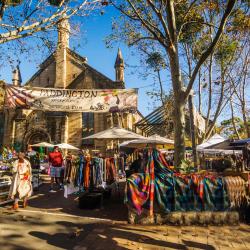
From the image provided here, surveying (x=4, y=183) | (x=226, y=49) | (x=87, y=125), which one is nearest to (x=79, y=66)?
(x=87, y=125)

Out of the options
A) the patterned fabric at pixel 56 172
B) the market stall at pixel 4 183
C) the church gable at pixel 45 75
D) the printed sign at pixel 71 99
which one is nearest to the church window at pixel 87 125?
the church gable at pixel 45 75

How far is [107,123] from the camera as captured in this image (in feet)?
87.9

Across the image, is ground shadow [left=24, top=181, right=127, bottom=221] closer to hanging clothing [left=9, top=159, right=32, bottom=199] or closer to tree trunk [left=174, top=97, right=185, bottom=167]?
hanging clothing [left=9, top=159, right=32, bottom=199]

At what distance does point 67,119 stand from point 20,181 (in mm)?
20073

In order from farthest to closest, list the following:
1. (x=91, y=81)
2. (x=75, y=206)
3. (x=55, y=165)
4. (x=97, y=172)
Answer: (x=91, y=81) < (x=55, y=165) < (x=97, y=172) < (x=75, y=206)

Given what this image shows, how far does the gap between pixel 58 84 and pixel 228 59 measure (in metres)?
20.5

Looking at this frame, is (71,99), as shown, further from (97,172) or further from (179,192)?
(179,192)

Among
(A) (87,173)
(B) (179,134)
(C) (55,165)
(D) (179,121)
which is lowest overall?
(A) (87,173)

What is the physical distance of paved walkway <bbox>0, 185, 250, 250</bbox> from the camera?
17.2ft

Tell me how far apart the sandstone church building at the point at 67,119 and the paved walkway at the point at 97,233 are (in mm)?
18650

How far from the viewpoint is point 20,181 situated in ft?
28.0

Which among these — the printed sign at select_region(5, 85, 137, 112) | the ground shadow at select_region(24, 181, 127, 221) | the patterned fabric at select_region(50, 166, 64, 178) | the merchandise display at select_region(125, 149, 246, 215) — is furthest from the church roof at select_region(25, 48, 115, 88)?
the merchandise display at select_region(125, 149, 246, 215)

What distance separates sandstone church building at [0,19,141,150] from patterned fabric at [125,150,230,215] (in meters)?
19.2

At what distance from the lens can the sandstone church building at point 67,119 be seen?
2759 cm
